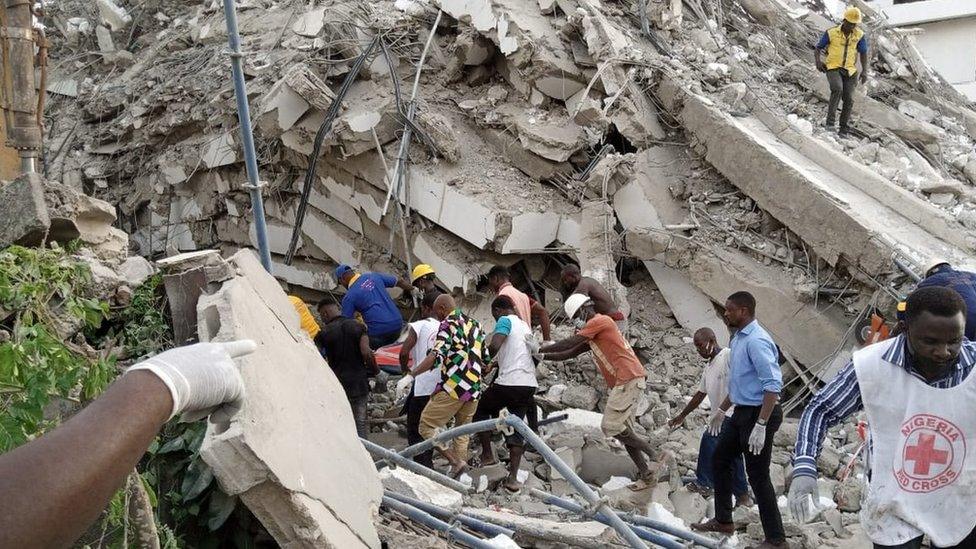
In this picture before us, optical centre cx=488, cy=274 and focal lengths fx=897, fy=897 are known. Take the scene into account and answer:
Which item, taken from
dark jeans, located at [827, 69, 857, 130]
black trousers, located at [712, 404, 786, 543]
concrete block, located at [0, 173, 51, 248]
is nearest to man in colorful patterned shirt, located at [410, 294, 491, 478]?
black trousers, located at [712, 404, 786, 543]

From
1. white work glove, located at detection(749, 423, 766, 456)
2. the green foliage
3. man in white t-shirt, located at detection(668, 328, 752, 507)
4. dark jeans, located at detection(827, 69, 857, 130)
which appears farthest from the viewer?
dark jeans, located at detection(827, 69, 857, 130)

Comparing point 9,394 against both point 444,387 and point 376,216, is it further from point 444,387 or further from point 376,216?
→ point 376,216

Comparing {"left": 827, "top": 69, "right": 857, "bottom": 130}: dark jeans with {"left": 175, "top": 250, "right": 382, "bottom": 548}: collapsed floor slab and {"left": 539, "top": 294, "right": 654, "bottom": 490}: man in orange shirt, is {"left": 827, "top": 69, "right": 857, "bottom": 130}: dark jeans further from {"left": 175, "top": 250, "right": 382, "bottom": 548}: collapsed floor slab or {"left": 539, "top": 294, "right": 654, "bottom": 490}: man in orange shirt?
{"left": 175, "top": 250, "right": 382, "bottom": 548}: collapsed floor slab

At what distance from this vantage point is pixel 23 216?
3.87 meters

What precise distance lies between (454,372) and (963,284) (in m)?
3.09

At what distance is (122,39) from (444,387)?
35.6 feet

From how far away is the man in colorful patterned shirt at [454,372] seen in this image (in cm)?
589

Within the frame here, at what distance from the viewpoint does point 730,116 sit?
339 inches

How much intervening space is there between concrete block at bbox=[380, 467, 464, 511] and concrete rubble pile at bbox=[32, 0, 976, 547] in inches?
37.4

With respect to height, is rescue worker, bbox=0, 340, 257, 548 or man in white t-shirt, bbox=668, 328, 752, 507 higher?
rescue worker, bbox=0, 340, 257, 548

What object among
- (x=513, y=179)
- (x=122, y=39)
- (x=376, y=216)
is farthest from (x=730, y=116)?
(x=122, y=39)

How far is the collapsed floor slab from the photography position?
2.60 metres

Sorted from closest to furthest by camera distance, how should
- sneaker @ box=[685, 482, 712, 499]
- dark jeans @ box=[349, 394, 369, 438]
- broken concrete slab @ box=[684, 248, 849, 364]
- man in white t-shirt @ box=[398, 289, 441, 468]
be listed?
1. sneaker @ box=[685, 482, 712, 499]
2. man in white t-shirt @ box=[398, 289, 441, 468]
3. dark jeans @ box=[349, 394, 369, 438]
4. broken concrete slab @ box=[684, 248, 849, 364]

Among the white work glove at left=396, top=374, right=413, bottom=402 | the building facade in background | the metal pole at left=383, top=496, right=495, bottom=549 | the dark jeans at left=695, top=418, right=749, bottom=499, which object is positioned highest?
the metal pole at left=383, top=496, right=495, bottom=549
